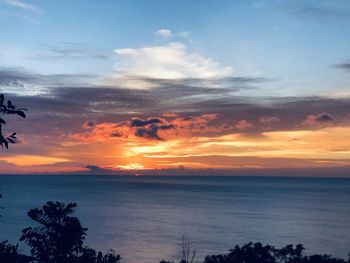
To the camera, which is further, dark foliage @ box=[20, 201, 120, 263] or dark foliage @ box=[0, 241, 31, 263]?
dark foliage @ box=[20, 201, 120, 263]

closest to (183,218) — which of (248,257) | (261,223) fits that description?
(261,223)

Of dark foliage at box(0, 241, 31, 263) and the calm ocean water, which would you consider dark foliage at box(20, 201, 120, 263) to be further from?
the calm ocean water

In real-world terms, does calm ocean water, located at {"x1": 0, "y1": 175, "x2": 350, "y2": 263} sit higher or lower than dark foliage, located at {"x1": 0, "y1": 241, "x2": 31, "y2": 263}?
lower

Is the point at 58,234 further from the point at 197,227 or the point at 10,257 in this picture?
the point at 197,227

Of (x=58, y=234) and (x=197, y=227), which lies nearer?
(x=58, y=234)

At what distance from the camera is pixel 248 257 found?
138ft

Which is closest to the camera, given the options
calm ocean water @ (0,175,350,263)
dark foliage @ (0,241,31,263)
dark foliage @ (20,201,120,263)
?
dark foliage @ (0,241,31,263)

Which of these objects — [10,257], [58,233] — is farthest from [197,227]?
[10,257]

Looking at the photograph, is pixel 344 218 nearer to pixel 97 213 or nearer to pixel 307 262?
pixel 97 213

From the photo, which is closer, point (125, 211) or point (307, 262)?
point (307, 262)

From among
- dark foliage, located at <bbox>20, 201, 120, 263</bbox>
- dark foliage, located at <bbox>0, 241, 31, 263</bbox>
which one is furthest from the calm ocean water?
dark foliage, located at <bbox>0, 241, 31, 263</bbox>

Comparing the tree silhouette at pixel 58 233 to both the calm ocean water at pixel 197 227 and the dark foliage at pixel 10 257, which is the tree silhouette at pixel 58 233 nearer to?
the dark foliage at pixel 10 257

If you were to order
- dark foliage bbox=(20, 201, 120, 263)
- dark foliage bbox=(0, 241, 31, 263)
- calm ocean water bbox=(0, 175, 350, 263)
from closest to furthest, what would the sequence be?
dark foliage bbox=(0, 241, 31, 263), dark foliage bbox=(20, 201, 120, 263), calm ocean water bbox=(0, 175, 350, 263)

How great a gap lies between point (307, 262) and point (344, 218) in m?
114
